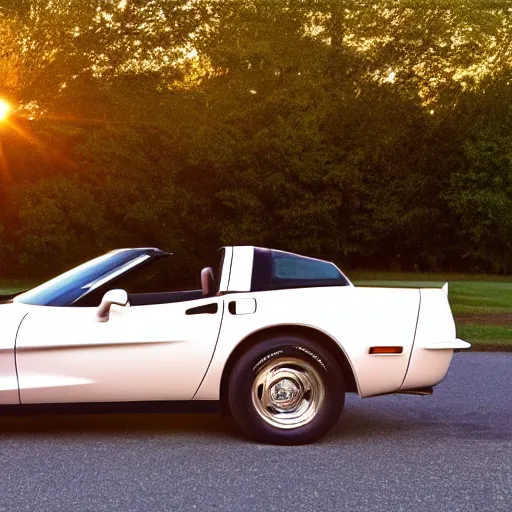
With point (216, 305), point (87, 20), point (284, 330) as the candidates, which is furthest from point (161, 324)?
point (87, 20)

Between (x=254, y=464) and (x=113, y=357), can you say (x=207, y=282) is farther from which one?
(x=254, y=464)

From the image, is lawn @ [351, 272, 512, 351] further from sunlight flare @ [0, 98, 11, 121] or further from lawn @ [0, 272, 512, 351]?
sunlight flare @ [0, 98, 11, 121]

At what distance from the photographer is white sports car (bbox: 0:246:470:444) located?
6.46m

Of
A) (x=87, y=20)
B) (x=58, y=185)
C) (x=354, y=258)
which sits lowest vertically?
(x=354, y=258)

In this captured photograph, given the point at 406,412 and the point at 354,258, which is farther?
the point at 354,258

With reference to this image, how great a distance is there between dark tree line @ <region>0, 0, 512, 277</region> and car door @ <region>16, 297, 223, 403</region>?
29285mm

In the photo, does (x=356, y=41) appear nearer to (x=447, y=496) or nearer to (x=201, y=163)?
(x=201, y=163)

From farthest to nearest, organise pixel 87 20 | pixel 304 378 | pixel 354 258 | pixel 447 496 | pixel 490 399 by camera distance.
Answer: pixel 354 258 < pixel 87 20 < pixel 490 399 < pixel 304 378 < pixel 447 496

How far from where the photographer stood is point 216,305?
6594 mm

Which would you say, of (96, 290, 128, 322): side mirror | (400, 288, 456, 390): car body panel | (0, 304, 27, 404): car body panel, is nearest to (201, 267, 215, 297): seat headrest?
(96, 290, 128, 322): side mirror

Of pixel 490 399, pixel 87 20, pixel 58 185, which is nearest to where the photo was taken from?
pixel 490 399

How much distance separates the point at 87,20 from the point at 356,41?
15.5 metres

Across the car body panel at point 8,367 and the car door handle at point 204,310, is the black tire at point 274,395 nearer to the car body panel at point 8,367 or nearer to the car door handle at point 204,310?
the car door handle at point 204,310

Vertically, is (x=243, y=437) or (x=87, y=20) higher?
(x=87, y=20)
